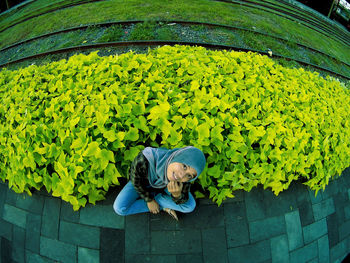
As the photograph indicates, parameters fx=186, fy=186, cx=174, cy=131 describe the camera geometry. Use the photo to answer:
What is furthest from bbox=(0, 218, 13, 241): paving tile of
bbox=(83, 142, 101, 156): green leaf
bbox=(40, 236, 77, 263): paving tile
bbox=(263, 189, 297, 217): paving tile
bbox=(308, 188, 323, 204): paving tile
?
bbox=(308, 188, 323, 204): paving tile

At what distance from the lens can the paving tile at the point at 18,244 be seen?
7.88ft

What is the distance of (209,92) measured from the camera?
237 cm

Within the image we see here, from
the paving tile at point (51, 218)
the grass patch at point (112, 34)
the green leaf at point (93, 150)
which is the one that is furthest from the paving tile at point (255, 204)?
the grass patch at point (112, 34)

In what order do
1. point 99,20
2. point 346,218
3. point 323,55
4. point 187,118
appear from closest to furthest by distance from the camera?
point 187,118 < point 346,218 < point 99,20 < point 323,55

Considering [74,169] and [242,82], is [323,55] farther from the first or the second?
[74,169]

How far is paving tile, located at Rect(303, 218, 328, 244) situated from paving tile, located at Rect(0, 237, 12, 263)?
3.94 meters

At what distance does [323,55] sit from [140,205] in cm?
862

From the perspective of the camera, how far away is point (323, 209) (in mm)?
2715

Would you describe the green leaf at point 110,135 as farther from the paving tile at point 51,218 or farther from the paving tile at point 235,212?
the paving tile at point 235,212

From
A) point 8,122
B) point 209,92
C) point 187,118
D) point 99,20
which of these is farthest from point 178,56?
point 99,20

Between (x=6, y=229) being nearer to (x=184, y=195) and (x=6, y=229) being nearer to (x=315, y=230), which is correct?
(x=184, y=195)

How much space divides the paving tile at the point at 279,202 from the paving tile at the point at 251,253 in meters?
0.37

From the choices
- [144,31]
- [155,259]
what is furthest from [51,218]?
[144,31]

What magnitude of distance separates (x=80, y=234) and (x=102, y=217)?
0.33 meters
